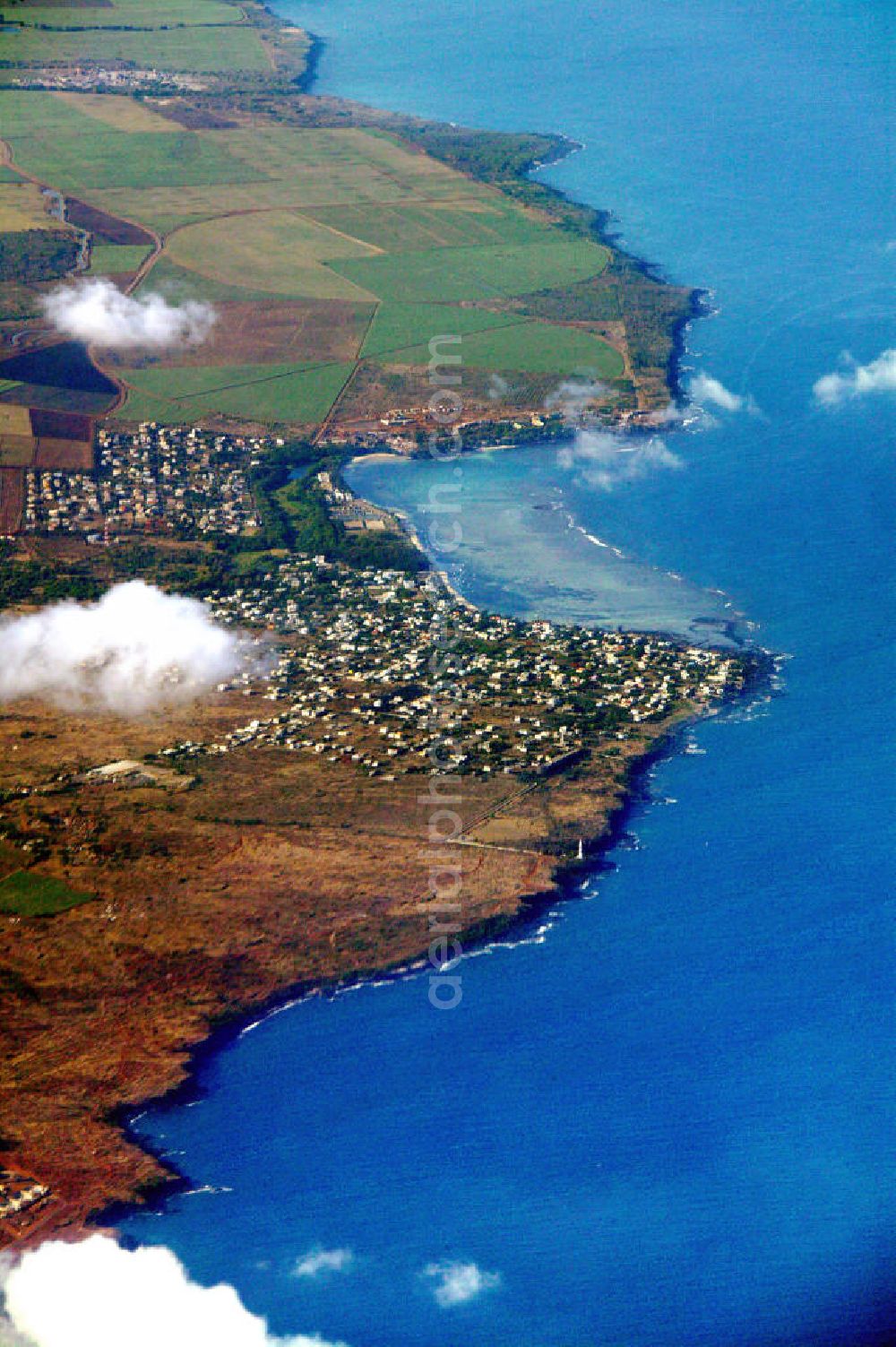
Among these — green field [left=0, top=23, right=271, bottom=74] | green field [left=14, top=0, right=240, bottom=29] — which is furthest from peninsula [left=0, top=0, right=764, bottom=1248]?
green field [left=14, top=0, right=240, bottom=29]

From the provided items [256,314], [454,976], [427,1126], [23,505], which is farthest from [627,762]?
[256,314]

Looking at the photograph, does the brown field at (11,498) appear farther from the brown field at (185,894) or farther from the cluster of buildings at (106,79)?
the cluster of buildings at (106,79)

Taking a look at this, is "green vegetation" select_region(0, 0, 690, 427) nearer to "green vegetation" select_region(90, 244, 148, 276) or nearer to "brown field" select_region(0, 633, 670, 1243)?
"green vegetation" select_region(90, 244, 148, 276)

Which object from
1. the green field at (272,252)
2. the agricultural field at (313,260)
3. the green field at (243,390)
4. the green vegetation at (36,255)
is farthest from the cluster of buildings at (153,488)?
the green vegetation at (36,255)

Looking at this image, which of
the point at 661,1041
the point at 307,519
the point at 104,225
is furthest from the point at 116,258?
the point at 661,1041

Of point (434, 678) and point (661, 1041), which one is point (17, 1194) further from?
point (434, 678)

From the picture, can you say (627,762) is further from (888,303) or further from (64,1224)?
(888,303)
